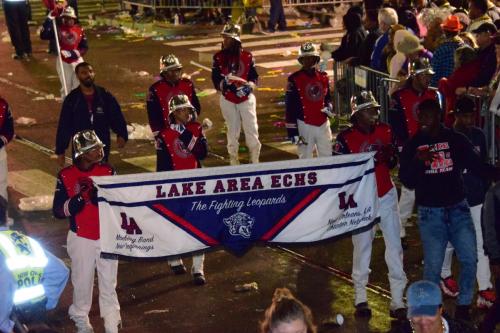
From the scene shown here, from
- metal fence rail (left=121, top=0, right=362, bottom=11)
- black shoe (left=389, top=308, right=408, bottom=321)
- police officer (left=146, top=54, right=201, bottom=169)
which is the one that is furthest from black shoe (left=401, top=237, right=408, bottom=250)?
metal fence rail (left=121, top=0, right=362, bottom=11)

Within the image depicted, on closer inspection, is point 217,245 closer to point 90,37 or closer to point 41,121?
point 41,121

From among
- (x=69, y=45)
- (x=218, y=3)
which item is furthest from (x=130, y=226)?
(x=218, y=3)

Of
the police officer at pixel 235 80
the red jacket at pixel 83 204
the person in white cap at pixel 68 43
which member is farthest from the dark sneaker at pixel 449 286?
the person in white cap at pixel 68 43

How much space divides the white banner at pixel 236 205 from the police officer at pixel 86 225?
0.13 metres

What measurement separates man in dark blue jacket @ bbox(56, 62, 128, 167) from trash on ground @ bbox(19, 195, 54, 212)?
1.88 metres

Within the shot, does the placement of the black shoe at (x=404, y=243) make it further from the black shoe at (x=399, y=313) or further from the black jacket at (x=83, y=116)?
the black jacket at (x=83, y=116)

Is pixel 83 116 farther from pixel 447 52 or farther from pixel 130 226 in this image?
pixel 447 52

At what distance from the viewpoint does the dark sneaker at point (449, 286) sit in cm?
1032

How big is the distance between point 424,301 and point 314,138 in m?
7.37

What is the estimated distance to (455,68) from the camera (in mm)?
13242

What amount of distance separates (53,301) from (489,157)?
6.65 metres

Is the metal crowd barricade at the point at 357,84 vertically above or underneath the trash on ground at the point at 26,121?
above

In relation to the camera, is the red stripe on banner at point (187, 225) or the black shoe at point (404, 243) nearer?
the red stripe on banner at point (187, 225)

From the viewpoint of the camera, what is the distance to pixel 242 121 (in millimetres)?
14914
